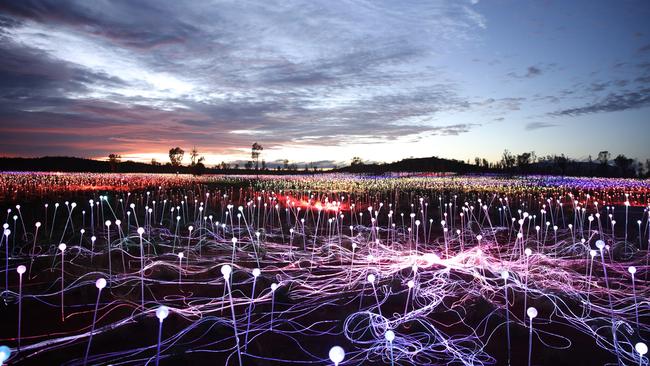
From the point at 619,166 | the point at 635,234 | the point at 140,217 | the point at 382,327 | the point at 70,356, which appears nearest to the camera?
the point at 70,356

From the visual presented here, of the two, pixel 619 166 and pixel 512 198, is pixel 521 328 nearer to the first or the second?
pixel 512 198

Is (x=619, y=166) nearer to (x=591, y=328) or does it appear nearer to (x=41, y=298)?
(x=591, y=328)

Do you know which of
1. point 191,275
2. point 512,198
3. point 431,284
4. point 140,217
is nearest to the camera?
point 431,284

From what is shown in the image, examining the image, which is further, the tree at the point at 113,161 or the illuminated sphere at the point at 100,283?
the tree at the point at 113,161

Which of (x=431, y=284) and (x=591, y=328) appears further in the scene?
(x=431, y=284)

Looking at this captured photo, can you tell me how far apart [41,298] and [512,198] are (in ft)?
66.6

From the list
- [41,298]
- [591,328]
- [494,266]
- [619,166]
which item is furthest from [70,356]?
[619,166]

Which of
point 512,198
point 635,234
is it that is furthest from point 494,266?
point 512,198

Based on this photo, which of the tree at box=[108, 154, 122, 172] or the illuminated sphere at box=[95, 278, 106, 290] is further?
the tree at box=[108, 154, 122, 172]

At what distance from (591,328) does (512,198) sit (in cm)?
1700

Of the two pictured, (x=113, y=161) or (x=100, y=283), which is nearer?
(x=100, y=283)

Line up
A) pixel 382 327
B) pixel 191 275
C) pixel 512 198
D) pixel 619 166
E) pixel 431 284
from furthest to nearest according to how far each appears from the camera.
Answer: pixel 619 166, pixel 512 198, pixel 191 275, pixel 431 284, pixel 382 327

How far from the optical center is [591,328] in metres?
4.68

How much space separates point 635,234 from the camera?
11.5 m
